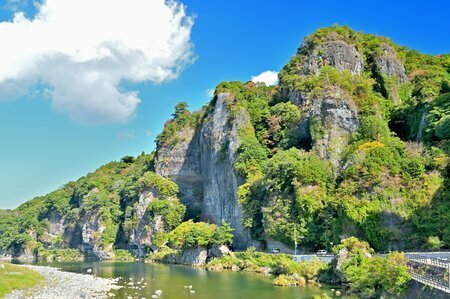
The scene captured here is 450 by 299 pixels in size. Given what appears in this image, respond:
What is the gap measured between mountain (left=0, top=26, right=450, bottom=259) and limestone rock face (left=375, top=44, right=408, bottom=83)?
0.26 meters

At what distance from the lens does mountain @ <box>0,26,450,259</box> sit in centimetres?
4891

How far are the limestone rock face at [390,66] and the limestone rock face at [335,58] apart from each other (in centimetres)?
376

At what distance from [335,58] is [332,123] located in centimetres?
2220

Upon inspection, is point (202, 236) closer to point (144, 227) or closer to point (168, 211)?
point (168, 211)

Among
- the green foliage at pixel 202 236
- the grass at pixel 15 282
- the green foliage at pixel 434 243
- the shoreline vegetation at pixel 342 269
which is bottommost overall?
the grass at pixel 15 282

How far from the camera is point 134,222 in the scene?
324 feet

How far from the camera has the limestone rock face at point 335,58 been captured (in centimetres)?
8381

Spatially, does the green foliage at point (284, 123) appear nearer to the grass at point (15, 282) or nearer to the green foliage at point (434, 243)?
the green foliage at point (434, 243)

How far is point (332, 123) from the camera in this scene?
6725 cm

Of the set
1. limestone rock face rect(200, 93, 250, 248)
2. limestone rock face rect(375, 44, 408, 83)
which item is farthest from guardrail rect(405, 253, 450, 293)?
limestone rock face rect(375, 44, 408, 83)

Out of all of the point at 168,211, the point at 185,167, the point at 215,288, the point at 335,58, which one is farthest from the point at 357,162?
the point at 185,167

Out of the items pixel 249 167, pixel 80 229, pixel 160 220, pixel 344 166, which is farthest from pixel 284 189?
pixel 80 229

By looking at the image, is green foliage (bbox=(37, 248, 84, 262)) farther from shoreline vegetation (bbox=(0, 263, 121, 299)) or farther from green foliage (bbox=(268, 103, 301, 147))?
shoreline vegetation (bbox=(0, 263, 121, 299))

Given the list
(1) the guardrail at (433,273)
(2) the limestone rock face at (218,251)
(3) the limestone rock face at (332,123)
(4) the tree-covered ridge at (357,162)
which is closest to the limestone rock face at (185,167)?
(4) the tree-covered ridge at (357,162)
